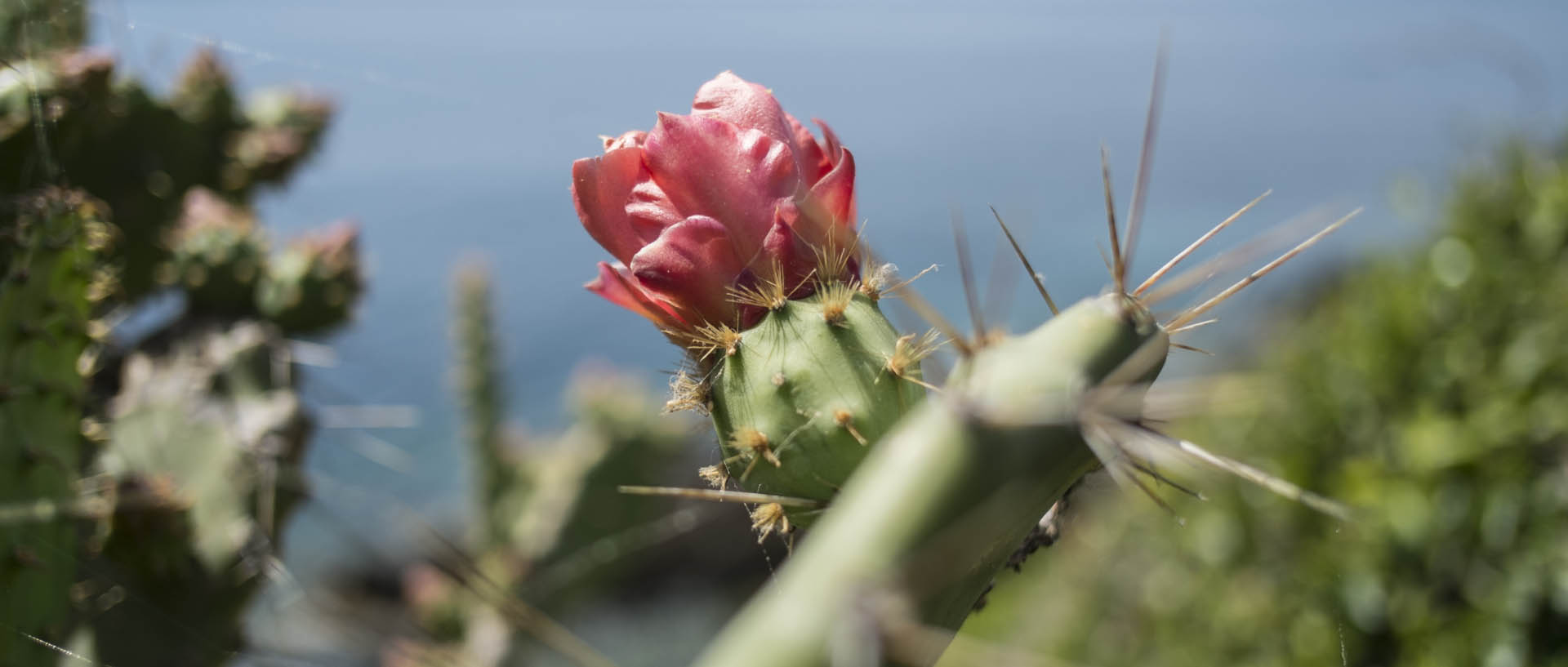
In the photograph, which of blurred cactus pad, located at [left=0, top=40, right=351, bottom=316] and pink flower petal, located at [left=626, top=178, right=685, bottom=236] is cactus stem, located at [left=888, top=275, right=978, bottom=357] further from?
blurred cactus pad, located at [left=0, top=40, right=351, bottom=316]

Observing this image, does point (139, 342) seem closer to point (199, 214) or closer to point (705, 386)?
point (199, 214)

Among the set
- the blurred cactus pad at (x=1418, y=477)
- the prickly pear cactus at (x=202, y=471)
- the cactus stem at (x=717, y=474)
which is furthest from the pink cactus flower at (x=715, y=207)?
the blurred cactus pad at (x=1418, y=477)

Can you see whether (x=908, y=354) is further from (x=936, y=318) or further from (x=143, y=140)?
(x=143, y=140)

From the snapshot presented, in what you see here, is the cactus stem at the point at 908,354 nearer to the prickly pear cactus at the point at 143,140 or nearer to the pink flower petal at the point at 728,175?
the pink flower petal at the point at 728,175

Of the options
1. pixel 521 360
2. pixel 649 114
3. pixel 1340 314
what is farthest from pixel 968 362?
pixel 521 360

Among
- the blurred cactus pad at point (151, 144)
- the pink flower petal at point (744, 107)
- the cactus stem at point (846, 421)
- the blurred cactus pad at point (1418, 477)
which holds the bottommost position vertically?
the blurred cactus pad at point (1418, 477)
